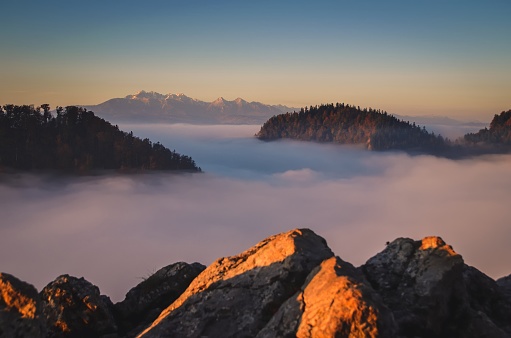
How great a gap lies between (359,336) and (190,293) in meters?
6.23

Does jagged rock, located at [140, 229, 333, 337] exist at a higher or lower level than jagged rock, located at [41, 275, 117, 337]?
higher

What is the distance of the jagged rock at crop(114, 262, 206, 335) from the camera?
15.2 m

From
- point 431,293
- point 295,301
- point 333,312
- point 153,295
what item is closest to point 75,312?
point 153,295

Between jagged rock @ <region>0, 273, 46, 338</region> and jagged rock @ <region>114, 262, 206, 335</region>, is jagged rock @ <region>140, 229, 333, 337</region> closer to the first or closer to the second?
jagged rock @ <region>0, 273, 46, 338</region>

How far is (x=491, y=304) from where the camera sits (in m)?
13.7

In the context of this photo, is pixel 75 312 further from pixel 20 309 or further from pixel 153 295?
pixel 20 309

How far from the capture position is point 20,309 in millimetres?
9211

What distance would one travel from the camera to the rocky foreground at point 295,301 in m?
8.83

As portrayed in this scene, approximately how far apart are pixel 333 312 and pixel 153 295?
9567 mm

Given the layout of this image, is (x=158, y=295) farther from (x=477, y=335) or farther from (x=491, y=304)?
(x=491, y=304)

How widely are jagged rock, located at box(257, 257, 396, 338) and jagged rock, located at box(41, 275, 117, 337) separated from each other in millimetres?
7354

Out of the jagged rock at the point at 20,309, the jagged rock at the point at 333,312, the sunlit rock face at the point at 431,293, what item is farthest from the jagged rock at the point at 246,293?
the jagged rock at the point at 20,309

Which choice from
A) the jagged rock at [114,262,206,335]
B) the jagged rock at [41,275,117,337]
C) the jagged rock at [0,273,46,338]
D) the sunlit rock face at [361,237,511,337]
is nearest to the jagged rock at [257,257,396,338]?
the sunlit rock face at [361,237,511,337]

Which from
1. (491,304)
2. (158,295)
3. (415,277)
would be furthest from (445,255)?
(158,295)
